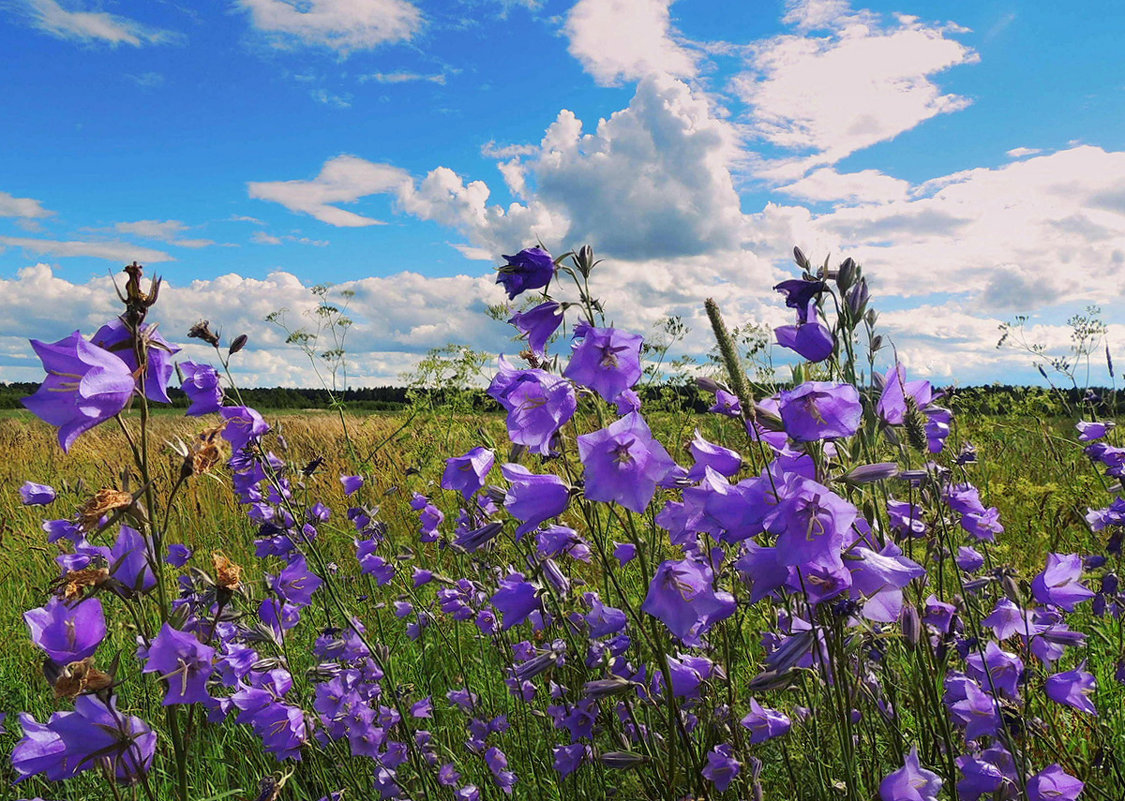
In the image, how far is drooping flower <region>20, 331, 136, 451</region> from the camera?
1304 mm

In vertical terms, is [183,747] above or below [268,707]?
above

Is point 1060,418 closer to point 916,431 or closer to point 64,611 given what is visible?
point 916,431

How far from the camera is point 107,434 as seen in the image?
627 inches

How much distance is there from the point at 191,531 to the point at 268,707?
6.15 metres

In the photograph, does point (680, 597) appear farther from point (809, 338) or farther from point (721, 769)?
point (721, 769)

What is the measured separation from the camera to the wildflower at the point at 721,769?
2047 millimetres

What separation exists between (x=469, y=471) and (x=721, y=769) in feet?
3.56

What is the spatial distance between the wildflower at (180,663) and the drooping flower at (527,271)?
101cm

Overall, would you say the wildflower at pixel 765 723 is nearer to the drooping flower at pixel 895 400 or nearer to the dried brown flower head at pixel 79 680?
the drooping flower at pixel 895 400

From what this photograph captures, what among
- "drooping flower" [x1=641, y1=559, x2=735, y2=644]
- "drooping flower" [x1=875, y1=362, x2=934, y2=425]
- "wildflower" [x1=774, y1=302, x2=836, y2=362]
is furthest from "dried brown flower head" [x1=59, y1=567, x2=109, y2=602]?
"drooping flower" [x1=875, y1=362, x2=934, y2=425]

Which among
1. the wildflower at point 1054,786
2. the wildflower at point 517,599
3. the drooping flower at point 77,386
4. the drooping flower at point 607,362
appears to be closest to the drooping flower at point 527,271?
the drooping flower at point 607,362

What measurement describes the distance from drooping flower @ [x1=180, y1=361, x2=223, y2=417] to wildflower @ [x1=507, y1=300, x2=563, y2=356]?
112 cm

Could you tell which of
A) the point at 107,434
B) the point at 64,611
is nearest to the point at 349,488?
the point at 64,611

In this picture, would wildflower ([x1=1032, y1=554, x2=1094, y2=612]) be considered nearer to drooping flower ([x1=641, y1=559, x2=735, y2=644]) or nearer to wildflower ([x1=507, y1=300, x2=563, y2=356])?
drooping flower ([x1=641, y1=559, x2=735, y2=644])
